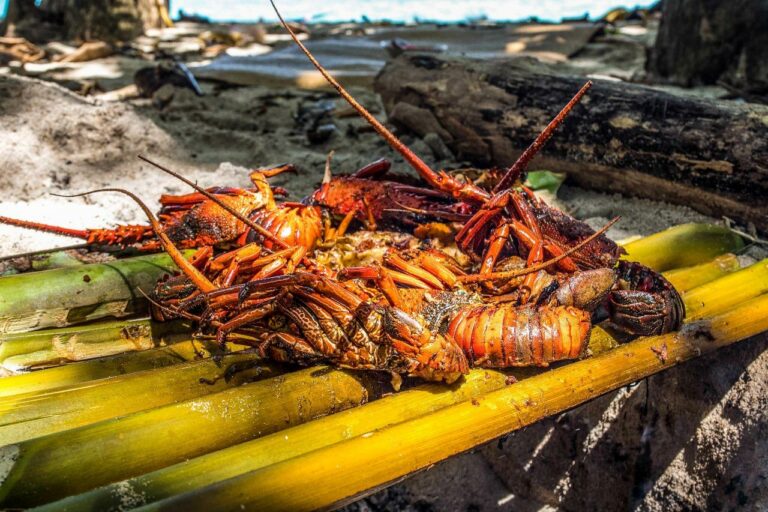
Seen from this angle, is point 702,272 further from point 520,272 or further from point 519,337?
point 519,337

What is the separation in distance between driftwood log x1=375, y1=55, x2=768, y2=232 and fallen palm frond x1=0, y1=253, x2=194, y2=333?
233 centimetres

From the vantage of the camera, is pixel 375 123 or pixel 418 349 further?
pixel 375 123

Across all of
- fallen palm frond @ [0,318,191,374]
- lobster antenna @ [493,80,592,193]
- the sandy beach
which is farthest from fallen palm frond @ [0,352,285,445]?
lobster antenna @ [493,80,592,193]

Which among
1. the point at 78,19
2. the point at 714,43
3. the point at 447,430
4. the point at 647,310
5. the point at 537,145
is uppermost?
the point at 78,19

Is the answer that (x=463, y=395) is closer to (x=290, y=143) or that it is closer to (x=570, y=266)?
(x=570, y=266)

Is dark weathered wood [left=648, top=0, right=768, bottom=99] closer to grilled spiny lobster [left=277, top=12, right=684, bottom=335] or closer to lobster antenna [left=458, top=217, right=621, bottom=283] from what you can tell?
grilled spiny lobster [left=277, top=12, right=684, bottom=335]

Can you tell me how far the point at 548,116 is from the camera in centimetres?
368

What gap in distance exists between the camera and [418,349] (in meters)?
1.76

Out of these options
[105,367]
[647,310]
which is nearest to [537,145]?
[647,310]

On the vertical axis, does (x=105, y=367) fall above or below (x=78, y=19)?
below

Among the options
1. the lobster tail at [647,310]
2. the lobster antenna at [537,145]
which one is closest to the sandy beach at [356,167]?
the lobster tail at [647,310]

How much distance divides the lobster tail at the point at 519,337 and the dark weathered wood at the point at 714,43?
4.13 metres

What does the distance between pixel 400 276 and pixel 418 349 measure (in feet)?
1.34

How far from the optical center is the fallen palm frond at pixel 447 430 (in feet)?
4.62
